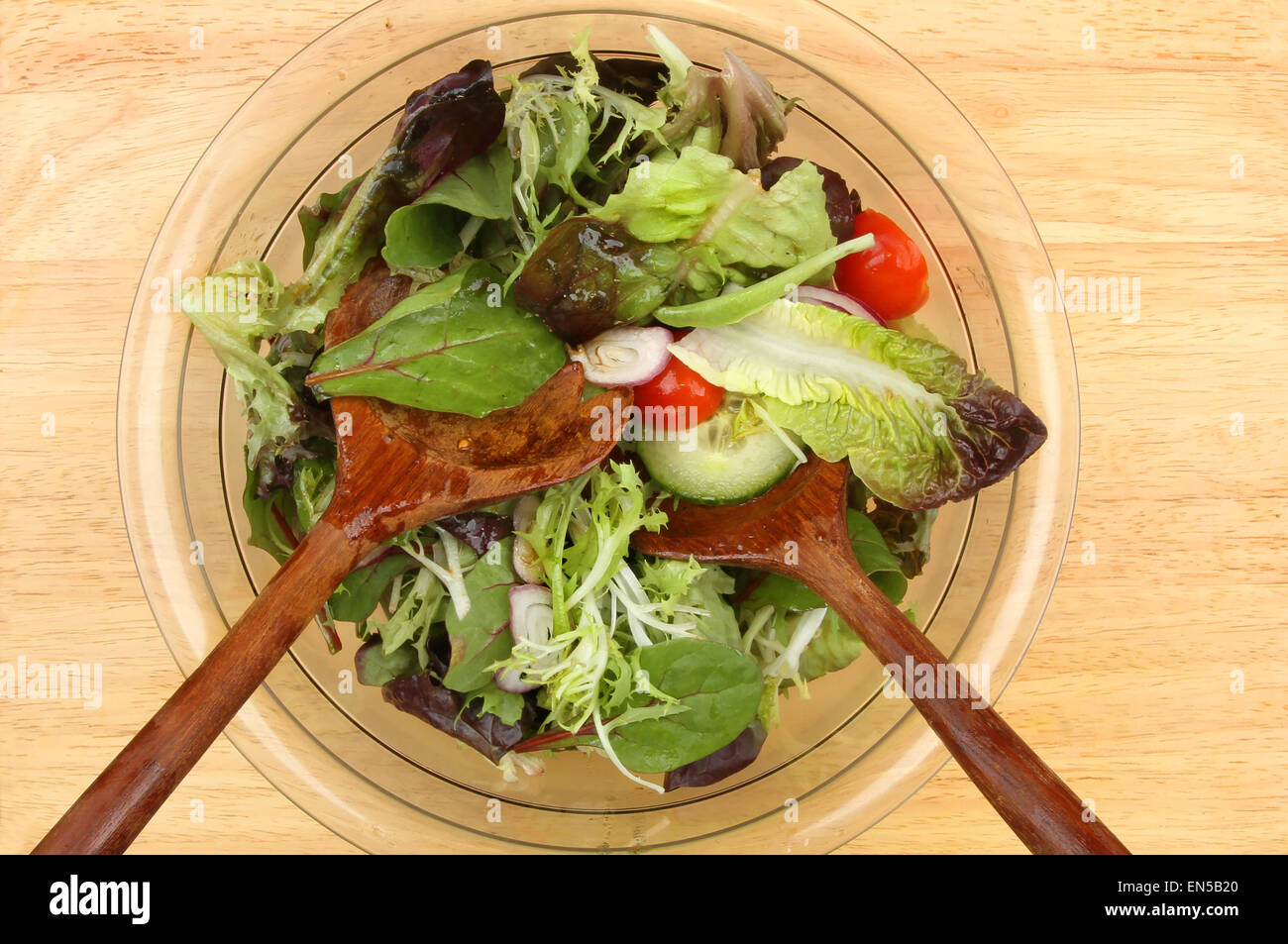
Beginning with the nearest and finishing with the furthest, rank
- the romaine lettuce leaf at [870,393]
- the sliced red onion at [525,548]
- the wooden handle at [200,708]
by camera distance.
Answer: the wooden handle at [200,708] < the romaine lettuce leaf at [870,393] < the sliced red onion at [525,548]

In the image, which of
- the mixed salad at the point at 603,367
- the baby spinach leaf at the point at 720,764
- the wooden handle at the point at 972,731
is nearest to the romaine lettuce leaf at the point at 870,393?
the mixed salad at the point at 603,367

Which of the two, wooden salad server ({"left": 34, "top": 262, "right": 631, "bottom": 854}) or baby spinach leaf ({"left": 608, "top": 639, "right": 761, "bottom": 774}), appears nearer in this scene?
wooden salad server ({"left": 34, "top": 262, "right": 631, "bottom": 854})

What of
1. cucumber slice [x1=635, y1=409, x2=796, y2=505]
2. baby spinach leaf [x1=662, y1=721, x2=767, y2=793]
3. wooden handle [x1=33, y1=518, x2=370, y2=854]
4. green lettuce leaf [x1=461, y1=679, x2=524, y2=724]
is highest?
cucumber slice [x1=635, y1=409, x2=796, y2=505]

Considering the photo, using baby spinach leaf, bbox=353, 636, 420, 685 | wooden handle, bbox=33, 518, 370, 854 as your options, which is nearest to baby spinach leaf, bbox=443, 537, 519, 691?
baby spinach leaf, bbox=353, 636, 420, 685

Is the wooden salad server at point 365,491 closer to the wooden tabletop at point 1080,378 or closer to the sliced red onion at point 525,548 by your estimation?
the sliced red onion at point 525,548

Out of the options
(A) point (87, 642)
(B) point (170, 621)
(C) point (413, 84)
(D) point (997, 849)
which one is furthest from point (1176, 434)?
(A) point (87, 642)

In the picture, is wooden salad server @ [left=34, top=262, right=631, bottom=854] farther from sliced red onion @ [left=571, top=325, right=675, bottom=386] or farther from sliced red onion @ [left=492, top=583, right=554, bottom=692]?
sliced red onion @ [left=492, top=583, right=554, bottom=692]
